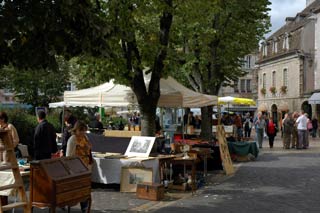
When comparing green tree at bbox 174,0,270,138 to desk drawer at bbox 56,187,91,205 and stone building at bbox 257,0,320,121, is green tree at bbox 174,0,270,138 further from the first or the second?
stone building at bbox 257,0,320,121

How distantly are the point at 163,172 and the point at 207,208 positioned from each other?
279cm

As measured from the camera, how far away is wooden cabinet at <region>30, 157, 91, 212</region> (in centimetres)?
744

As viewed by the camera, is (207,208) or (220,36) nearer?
(207,208)

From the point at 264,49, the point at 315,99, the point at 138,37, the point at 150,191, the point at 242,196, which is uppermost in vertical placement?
the point at 264,49

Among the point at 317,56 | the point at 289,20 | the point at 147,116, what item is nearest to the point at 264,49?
the point at 289,20

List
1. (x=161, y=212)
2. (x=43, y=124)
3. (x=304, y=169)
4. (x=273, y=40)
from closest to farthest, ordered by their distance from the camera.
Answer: (x=161, y=212) → (x=43, y=124) → (x=304, y=169) → (x=273, y=40)

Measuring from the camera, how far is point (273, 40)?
180ft

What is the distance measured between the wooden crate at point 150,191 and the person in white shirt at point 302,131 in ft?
50.7

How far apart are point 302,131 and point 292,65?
25117mm

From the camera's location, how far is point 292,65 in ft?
161

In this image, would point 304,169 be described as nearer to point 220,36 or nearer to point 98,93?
point 98,93

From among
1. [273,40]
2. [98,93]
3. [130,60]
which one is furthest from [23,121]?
[273,40]

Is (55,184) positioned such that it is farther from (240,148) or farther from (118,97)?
(240,148)

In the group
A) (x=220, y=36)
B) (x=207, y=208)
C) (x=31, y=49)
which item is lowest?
(x=207, y=208)
